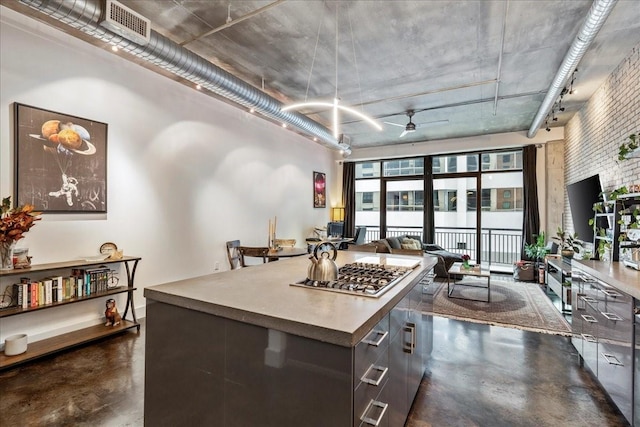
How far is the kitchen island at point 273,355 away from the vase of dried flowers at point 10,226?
1993 millimetres

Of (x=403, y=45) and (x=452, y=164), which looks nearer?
(x=403, y=45)

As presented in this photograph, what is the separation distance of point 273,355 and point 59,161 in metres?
3.42

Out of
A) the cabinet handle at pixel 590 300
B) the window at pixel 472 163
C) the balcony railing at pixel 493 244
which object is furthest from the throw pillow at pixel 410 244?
the cabinet handle at pixel 590 300

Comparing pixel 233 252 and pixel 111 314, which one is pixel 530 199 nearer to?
pixel 233 252

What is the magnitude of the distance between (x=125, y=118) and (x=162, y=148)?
58 cm

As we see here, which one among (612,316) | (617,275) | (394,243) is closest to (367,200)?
(394,243)

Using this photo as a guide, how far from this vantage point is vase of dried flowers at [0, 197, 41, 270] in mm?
2617

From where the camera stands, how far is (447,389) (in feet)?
8.05

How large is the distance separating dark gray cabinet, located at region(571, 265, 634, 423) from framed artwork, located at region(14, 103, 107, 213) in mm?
4825

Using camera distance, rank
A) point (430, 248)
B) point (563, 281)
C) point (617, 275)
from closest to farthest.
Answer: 1. point (617, 275)
2. point (563, 281)
3. point (430, 248)

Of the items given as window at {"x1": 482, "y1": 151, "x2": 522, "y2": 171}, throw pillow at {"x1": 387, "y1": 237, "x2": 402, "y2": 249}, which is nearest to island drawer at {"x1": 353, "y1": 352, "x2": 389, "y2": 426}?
throw pillow at {"x1": 387, "y1": 237, "x2": 402, "y2": 249}

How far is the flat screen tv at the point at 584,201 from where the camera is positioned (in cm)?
424

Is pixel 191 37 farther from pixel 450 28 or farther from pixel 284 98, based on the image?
pixel 450 28

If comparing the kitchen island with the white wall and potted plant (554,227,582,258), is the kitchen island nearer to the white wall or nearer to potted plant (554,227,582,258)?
the white wall
